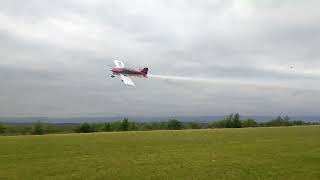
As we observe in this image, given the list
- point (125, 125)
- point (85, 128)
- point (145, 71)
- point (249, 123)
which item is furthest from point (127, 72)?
point (249, 123)

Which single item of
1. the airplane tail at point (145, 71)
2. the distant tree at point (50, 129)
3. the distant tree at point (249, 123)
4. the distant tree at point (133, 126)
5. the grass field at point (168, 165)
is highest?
the airplane tail at point (145, 71)

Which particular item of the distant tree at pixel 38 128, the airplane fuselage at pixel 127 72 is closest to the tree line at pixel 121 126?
the distant tree at pixel 38 128

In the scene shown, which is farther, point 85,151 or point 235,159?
point 85,151

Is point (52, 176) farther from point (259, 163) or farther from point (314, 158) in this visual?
point (314, 158)

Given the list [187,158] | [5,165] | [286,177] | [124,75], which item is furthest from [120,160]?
[286,177]

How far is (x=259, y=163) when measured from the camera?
4294 cm

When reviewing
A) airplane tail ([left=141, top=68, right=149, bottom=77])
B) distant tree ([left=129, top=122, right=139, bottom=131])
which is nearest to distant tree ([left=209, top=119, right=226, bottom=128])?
distant tree ([left=129, top=122, right=139, bottom=131])

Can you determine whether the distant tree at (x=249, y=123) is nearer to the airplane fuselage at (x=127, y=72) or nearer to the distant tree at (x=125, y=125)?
the distant tree at (x=125, y=125)

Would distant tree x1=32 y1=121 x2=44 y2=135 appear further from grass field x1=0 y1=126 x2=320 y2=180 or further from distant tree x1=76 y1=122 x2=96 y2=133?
grass field x1=0 y1=126 x2=320 y2=180

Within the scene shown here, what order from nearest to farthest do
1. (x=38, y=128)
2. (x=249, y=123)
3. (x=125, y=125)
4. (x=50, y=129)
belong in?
(x=38, y=128) < (x=50, y=129) < (x=125, y=125) < (x=249, y=123)

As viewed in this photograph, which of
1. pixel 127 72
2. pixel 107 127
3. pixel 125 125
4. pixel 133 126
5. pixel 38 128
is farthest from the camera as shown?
pixel 133 126

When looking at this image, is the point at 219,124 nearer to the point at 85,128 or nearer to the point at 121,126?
the point at 121,126

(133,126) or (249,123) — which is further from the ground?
(249,123)

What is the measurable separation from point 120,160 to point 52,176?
11.2 m
